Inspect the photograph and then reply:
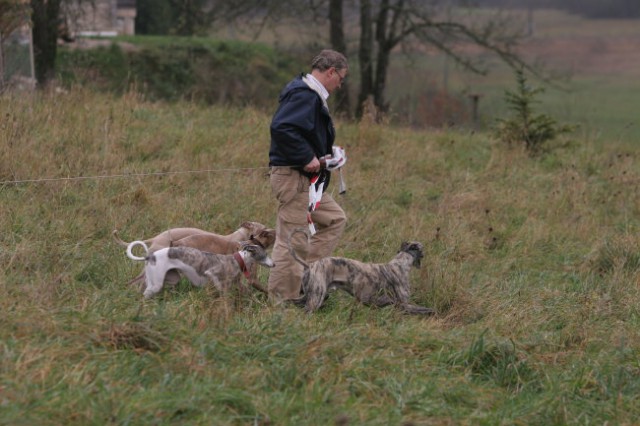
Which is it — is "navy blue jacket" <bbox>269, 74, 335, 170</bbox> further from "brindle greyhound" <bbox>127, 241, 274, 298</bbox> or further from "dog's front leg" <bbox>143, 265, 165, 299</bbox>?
"dog's front leg" <bbox>143, 265, 165, 299</bbox>

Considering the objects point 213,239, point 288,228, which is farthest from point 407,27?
point 288,228

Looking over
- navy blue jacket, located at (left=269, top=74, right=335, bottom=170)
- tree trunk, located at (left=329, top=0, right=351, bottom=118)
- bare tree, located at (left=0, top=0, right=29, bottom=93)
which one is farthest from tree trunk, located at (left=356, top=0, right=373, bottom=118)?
navy blue jacket, located at (left=269, top=74, right=335, bottom=170)

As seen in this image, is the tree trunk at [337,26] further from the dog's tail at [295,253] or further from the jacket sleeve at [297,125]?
the jacket sleeve at [297,125]

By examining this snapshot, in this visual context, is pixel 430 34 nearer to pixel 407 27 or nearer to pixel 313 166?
pixel 407 27

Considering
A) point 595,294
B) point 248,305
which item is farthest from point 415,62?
point 248,305

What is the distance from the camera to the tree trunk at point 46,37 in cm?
1936

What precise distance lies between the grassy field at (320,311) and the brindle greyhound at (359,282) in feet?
0.51

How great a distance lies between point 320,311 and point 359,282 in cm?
35

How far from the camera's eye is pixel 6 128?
10438 mm

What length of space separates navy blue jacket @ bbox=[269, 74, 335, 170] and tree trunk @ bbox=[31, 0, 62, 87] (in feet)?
43.4

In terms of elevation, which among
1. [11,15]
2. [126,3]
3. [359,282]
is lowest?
[359,282]

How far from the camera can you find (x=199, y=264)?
690 centimetres

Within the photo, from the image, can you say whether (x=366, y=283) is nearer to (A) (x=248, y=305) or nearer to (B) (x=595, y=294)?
(A) (x=248, y=305)

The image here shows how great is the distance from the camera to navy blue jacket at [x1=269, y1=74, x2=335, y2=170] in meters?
6.83
